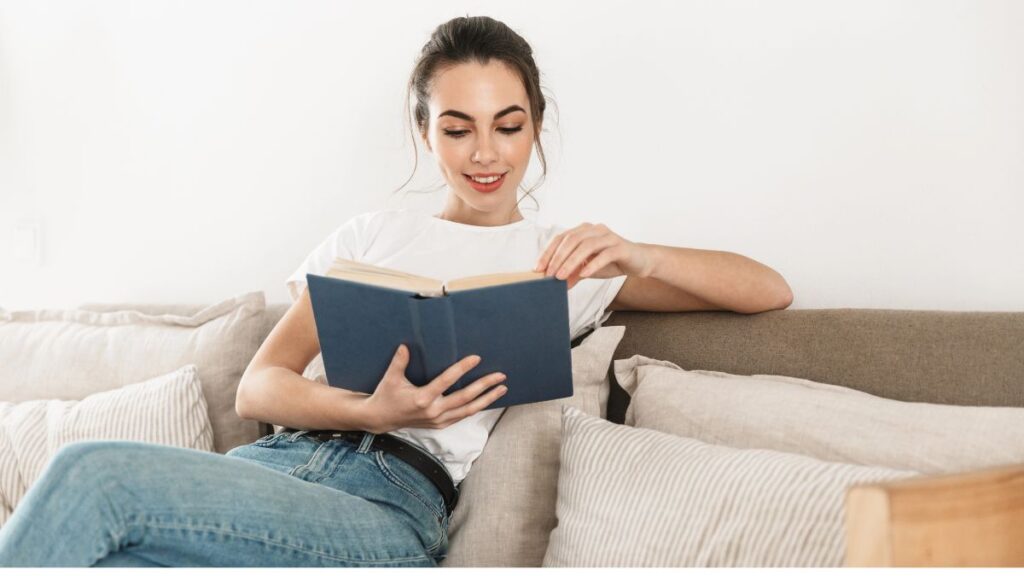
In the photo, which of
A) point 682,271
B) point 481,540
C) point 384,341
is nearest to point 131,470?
point 384,341

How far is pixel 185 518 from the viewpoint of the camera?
41.7 inches

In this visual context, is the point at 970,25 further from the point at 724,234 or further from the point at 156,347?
the point at 156,347

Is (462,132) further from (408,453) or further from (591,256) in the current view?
(408,453)

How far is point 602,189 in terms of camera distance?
1892 millimetres

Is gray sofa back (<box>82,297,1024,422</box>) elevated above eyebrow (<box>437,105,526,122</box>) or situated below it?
below

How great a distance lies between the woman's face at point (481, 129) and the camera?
5.18 feet

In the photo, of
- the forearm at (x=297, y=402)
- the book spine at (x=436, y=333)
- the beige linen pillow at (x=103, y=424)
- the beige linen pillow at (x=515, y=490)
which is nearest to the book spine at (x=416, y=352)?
the book spine at (x=436, y=333)

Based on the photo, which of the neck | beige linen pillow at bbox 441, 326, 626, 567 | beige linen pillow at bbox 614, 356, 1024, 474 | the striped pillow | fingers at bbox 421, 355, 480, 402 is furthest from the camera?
the neck

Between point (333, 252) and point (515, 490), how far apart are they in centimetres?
60

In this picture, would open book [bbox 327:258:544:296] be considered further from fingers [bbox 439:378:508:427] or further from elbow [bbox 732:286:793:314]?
elbow [bbox 732:286:793:314]

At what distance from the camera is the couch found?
130 cm

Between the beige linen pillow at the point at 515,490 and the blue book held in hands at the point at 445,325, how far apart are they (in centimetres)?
14

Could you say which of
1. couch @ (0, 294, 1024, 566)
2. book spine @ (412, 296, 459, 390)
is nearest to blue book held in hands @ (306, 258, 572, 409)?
book spine @ (412, 296, 459, 390)

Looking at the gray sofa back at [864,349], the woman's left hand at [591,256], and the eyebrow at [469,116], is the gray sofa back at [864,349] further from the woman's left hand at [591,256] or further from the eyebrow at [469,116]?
the eyebrow at [469,116]
